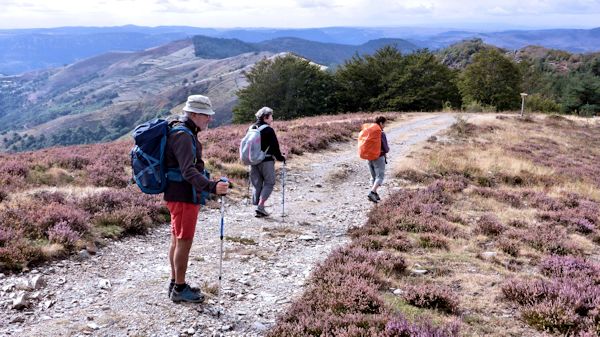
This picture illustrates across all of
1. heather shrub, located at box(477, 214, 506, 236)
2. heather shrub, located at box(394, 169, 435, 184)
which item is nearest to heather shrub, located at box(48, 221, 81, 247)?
heather shrub, located at box(477, 214, 506, 236)

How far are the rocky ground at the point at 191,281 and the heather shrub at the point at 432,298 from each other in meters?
1.63

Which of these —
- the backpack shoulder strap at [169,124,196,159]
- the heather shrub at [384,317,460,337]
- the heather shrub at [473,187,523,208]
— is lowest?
the heather shrub at [473,187,523,208]

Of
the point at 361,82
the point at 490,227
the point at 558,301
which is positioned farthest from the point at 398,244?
the point at 361,82

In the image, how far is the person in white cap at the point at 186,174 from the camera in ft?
17.6

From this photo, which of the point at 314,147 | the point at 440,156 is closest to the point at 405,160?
the point at 440,156

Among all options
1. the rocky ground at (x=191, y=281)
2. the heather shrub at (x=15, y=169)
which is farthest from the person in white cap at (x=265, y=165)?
the heather shrub at (x=15, y=169)

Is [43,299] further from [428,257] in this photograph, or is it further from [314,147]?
[314,147]

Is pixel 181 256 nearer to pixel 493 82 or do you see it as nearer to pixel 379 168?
pixel 379 168

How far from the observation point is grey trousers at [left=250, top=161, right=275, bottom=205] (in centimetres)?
1070

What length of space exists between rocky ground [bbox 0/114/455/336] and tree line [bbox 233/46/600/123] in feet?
159

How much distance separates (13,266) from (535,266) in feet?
28.5

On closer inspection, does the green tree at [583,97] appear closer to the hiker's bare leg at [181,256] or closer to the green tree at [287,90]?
the green tree at [287,90]

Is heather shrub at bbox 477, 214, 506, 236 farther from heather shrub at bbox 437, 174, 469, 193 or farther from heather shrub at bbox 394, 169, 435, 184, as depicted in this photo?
heather shrub at bbox 394, 169, 435, 184

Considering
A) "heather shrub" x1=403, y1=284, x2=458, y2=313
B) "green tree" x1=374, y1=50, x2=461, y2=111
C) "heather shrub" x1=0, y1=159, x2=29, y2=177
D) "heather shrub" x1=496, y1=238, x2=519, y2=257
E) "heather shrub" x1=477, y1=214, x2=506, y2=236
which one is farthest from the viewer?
"green tree" x1=374, y1=50, x2=461, y2=111
